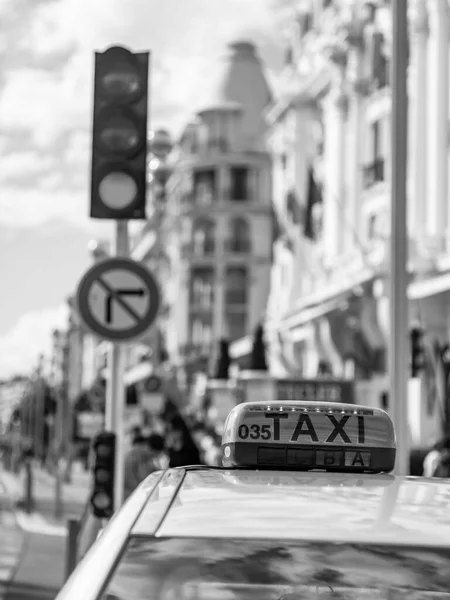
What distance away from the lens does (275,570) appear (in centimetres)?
316

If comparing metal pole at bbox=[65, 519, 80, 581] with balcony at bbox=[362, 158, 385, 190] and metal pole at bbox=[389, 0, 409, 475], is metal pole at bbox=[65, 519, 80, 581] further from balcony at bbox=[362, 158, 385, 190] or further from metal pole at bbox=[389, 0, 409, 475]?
balcony at bbox=[362, 158, 385, 190]

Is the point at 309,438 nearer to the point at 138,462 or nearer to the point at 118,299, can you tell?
the point at 118,299

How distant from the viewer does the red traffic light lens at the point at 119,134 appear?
9.09m

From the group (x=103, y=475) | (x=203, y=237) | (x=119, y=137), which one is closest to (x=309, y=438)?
(x=119, y=137)

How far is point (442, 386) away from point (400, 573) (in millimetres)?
32385

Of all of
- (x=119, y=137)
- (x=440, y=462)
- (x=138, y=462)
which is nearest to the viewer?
(x=119, y=137)

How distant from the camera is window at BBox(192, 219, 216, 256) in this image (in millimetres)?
91250

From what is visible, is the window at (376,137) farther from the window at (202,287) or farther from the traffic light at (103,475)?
the window at (202,287)

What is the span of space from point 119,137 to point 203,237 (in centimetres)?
8252

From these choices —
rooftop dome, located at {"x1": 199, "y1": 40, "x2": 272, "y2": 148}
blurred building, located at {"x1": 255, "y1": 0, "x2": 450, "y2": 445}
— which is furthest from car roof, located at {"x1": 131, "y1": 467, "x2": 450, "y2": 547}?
rooftop dome, located at {"x1": 199, "y1": 40, "x2": 272, "y2": 148}

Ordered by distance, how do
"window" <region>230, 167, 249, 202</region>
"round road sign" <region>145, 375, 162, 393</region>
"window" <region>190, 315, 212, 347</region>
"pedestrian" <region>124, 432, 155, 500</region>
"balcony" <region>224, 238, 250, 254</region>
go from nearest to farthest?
"pedestrian" <region>124, 432, 155, 500</region>, "round road sign" <region>145, 375, 162, 393</region>, "window" <region>190, 315, 212, 347</region>, "balcony" <region>224, 238, 250, 254</region>, "window" <region>230, 167, 249, 202</region>

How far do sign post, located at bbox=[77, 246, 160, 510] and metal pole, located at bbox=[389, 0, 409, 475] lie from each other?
14.2ft

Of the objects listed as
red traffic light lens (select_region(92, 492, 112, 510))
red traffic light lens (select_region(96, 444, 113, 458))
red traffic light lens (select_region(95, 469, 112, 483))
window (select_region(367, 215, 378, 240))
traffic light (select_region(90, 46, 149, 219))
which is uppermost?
window (select_region(367, 215, 378, 240))

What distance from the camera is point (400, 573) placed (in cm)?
316
